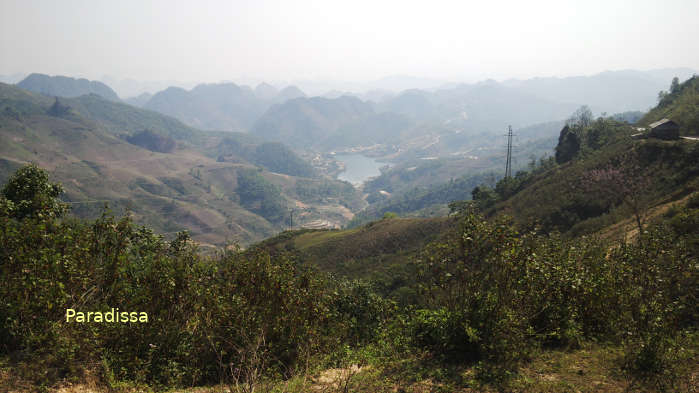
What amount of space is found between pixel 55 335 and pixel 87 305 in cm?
132

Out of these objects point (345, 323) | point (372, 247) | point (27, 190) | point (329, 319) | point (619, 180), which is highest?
point (27, 190)

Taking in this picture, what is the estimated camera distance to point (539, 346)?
920 cm

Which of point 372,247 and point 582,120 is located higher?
point 582,120

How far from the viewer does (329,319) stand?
1184 centimetres

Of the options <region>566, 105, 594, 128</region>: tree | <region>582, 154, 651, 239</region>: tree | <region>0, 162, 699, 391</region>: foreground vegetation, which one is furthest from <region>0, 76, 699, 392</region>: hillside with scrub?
<region>566, 105, 594, 128</region>: tree

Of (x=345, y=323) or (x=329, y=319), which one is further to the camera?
(x=345, y=323)

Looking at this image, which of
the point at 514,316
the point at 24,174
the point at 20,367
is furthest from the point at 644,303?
the point at 24,174

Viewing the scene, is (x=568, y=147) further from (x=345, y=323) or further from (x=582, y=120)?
(x=345, y=323)

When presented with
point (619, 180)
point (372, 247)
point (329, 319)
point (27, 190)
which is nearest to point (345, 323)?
point (329, 319)

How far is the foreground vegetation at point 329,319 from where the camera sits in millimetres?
7996

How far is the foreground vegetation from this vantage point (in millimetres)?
7996

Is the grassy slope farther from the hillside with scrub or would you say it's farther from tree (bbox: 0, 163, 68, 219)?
the hillside with scrub

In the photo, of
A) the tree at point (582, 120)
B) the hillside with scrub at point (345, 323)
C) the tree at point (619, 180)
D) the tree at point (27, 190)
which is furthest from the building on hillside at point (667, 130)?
the tree at point (27, 190)

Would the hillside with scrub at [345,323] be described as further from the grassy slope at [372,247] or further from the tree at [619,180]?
the grassy slope at [372,247]
